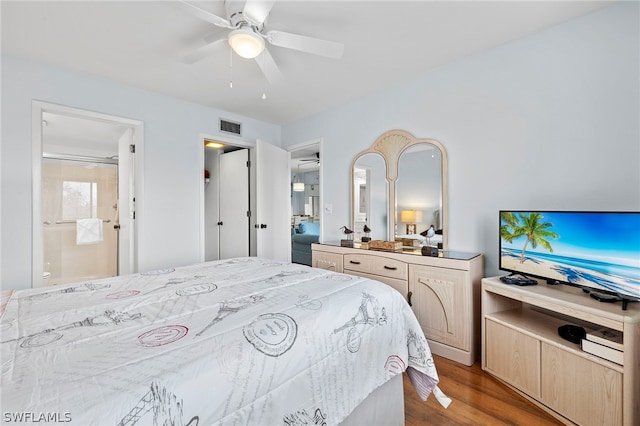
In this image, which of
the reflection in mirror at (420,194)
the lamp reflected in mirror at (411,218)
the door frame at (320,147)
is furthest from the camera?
the door frame at (320,147)

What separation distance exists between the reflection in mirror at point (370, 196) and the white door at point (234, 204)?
1753 mm

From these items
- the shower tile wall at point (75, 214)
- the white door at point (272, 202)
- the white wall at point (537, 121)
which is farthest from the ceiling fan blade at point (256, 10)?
the shower tile wall at point (75, 214)

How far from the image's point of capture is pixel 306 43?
70.6 inches

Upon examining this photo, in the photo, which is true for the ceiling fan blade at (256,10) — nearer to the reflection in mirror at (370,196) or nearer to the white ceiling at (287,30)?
the white ceiling at (287,30)

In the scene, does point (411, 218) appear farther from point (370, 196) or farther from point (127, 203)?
point (127, 203)

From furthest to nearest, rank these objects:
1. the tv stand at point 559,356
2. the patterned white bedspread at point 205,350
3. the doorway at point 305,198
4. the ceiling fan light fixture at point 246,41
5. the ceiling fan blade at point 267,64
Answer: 1. the doorway at point 305,198
2. the ceiling fan blade at point 267,64
3. the ceiling fan light fixture at point 246,41
4. the tv stand at point 559,356
5. the patterned white bedspread at point 205,350

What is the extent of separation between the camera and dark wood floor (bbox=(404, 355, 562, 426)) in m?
1.59

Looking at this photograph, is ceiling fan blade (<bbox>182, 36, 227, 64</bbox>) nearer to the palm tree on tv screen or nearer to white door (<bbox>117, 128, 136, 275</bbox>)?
white door (<bbox>117, 128, 136, 275</bbox>)

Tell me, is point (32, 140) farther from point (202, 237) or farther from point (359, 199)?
point (359, 199)

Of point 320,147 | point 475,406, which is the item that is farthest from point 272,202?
point 475,406

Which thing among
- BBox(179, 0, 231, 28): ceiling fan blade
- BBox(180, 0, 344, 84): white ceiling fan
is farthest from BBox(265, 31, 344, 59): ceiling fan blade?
BBox(179, 0, 231, 28): ceiling fan blade

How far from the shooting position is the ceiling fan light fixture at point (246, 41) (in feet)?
5.64

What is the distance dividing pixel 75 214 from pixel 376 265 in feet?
15.8

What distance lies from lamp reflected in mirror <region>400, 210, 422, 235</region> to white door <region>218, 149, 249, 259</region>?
7.64 ft
